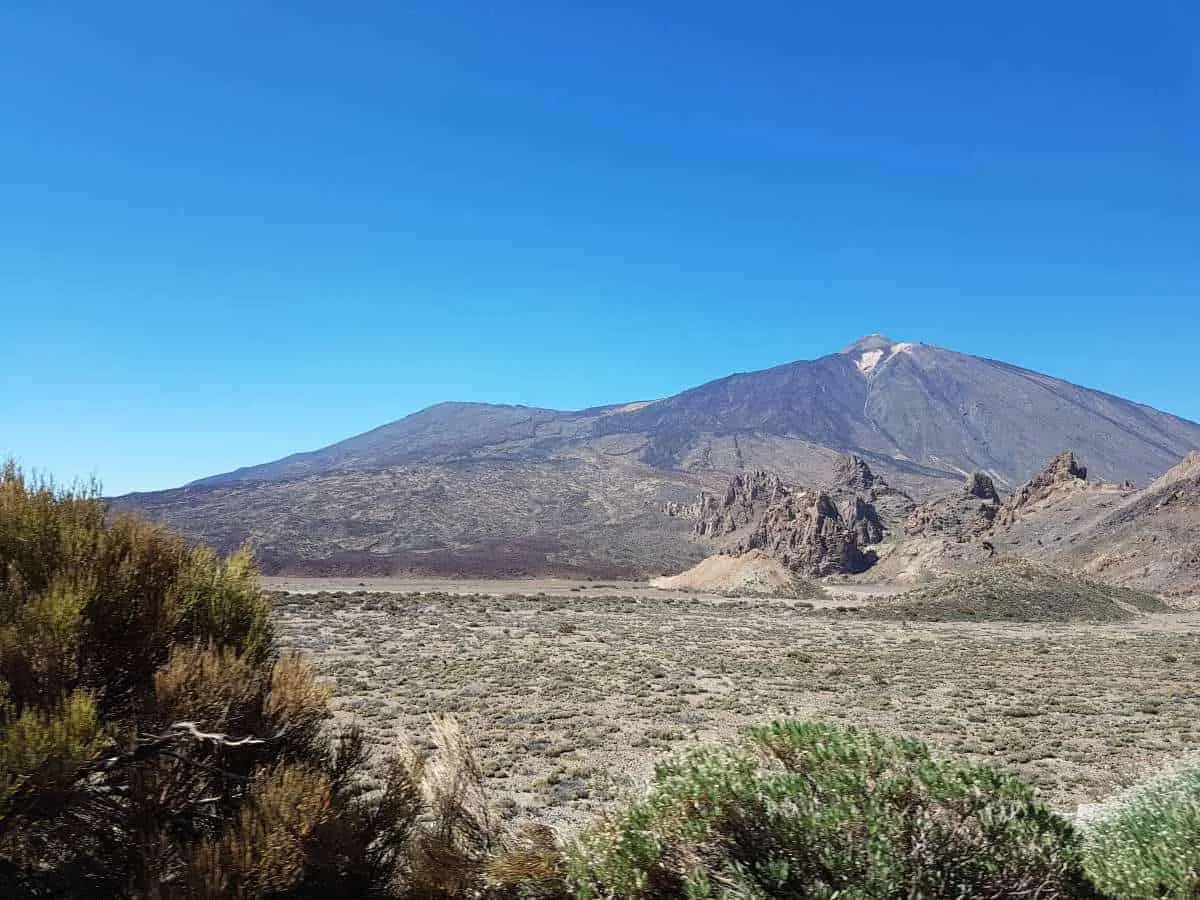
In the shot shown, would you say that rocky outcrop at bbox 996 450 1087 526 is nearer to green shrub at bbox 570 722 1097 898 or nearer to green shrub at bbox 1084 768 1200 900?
green shrub at bbox 1084 768 1200 900

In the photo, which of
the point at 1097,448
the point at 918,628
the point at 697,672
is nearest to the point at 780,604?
the point at 918,628

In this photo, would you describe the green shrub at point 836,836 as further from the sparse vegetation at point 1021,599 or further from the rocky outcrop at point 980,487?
the rocky outcrop at point 980,487

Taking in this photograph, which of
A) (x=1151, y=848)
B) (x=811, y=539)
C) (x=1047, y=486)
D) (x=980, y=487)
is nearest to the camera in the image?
(x=1151, y=848)

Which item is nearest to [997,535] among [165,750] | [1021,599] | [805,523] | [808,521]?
[808,521]

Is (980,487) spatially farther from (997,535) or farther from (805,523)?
(805,523)

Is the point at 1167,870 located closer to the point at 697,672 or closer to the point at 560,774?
the point at 560,774
